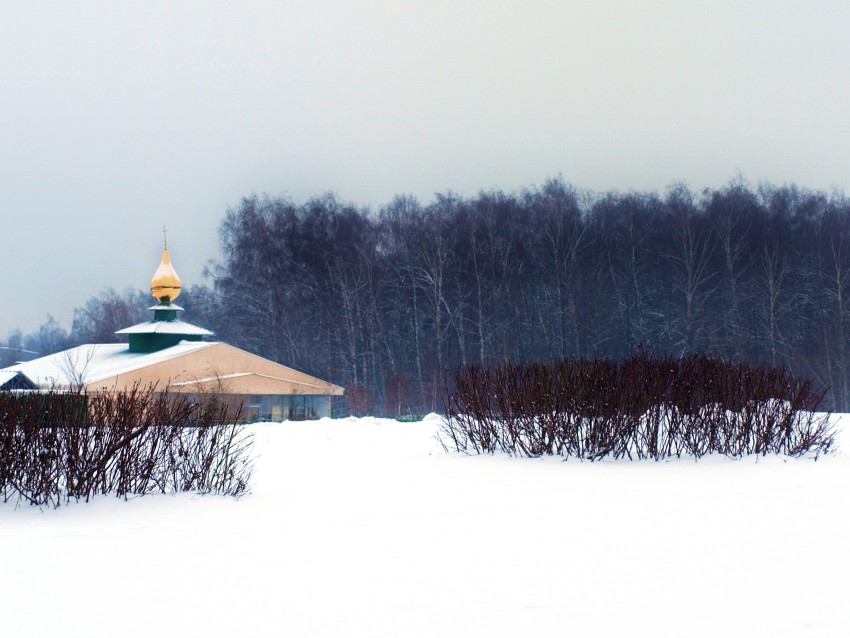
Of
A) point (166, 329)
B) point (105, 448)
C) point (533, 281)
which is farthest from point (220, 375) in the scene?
point (105, 448)

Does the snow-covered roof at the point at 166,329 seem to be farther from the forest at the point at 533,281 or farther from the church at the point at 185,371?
the forest at the point at 533,281

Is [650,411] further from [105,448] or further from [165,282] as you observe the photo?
[165,282]

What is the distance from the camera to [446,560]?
19.5 ft

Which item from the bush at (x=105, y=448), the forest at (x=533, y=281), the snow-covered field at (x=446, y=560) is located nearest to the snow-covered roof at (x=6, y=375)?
the forest at (x=533, y=281)

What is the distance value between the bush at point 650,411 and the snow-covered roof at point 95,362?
2157 centimetres

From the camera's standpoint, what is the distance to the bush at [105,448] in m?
8.21

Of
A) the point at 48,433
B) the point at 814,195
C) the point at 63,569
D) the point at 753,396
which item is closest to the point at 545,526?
the point at 63,569

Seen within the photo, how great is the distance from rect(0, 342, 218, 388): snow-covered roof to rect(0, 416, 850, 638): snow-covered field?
22.9m

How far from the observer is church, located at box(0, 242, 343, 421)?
1215 inches

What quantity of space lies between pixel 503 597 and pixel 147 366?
27710 millimetres

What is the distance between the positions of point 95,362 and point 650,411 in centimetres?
2814

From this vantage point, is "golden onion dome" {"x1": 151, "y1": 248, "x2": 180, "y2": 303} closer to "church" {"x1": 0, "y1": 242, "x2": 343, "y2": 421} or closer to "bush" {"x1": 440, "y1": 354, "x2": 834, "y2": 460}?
"church" {"x1": 0, "y1": 242, "x2": 343, "y2": 421}

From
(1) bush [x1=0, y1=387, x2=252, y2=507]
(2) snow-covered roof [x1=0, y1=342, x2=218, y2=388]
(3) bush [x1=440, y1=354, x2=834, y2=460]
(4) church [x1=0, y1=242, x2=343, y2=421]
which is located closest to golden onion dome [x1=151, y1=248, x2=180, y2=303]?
(4) church [x1=0, y1=242, x2=343, y2=421]

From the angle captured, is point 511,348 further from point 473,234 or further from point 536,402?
point 536,402
